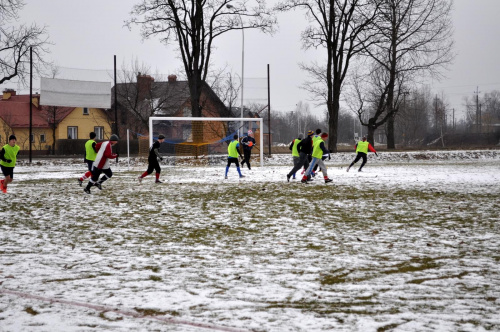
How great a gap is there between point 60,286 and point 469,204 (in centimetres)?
919

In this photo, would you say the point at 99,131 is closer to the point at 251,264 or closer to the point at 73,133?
the point at 73,133

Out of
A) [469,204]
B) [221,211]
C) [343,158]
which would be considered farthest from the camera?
[343,158]

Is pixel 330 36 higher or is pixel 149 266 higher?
pixel 330 36

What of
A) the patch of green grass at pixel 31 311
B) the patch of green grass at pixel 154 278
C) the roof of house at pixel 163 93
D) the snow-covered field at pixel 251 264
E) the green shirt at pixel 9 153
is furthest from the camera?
the roof of house at pixel 163 93

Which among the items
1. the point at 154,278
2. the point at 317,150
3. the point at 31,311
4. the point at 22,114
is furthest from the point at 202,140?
the point at 22,114

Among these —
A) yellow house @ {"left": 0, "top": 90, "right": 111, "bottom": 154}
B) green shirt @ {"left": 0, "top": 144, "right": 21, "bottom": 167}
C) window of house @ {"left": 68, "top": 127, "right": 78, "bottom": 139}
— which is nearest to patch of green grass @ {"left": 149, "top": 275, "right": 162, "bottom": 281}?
green shirt @ {"left": 0, "top": 144, "right": 21, "bottom": 167}

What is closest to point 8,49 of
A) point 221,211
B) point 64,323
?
point 221,211

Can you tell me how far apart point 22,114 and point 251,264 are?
57275mm

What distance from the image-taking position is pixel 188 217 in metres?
10.2

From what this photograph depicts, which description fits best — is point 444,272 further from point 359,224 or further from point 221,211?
point 221,211

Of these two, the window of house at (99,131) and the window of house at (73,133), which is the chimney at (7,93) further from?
the window of house at (99,131)

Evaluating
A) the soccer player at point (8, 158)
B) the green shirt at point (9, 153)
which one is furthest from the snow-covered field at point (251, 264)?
the green shirt at point (9, 153)

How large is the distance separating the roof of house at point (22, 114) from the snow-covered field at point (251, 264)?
150ft

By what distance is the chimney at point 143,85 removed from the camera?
1994 inches
